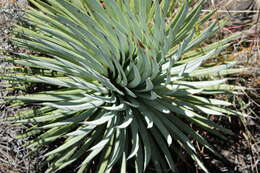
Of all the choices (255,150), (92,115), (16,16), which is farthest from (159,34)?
(255,150)

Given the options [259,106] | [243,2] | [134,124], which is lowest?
[259,106]

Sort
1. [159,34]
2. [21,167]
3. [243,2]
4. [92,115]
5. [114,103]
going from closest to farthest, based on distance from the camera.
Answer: [159,34]
[114,103]
[92,115]
[21,167]
[243,2]

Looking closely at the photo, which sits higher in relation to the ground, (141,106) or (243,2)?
Result: (243,2)

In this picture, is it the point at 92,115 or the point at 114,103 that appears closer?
the point at 114,103

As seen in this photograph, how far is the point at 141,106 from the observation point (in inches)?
57.4

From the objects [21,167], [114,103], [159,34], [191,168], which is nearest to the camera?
[159,34]

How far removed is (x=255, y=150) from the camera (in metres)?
1.91

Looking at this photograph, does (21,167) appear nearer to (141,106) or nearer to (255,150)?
(141,106)

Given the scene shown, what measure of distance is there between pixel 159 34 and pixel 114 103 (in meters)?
0.39

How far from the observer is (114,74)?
4.59 ft

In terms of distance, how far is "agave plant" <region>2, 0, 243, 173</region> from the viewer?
1275 mm

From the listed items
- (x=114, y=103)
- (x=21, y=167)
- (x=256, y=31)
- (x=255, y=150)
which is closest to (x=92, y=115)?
(x=114, y=103)

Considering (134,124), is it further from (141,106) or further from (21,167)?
(21,167)

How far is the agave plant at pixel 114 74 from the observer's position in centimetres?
128
